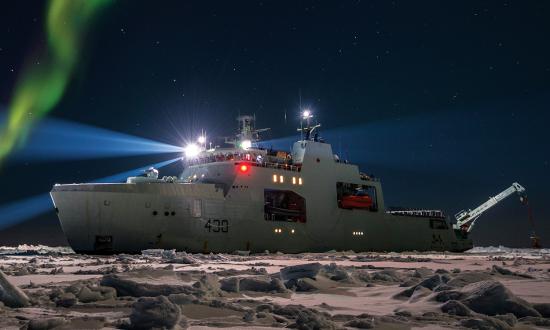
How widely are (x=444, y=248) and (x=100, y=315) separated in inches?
1799

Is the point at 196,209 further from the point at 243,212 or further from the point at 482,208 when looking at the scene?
the point at 482,208

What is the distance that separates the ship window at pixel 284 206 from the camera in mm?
32281

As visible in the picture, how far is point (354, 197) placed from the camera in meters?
36.8

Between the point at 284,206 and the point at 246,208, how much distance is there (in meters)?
4.89

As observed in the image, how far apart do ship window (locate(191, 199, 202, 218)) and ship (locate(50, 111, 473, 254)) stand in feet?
0.21

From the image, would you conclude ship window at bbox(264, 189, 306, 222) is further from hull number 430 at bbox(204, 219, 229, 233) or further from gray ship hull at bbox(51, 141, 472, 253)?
hull number 430 at bbox(204, 219, 229, 233)

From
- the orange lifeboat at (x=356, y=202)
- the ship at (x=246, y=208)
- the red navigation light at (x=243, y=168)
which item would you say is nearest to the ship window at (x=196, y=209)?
the ship at (x=246, y=208)

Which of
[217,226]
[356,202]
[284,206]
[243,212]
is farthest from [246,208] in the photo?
[356,202]

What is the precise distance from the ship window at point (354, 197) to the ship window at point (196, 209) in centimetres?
1321

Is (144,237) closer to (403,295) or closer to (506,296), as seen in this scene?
(403,295)

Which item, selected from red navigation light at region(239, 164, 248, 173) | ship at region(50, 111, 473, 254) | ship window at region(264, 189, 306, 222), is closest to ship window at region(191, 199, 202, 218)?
ship at region(50, 111, 473, 254)

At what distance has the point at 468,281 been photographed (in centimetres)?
614

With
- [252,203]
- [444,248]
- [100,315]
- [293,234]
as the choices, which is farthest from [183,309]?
[444,248]

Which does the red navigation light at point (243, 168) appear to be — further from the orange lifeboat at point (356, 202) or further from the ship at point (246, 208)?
the orange lifeboat at point (356, 202)
